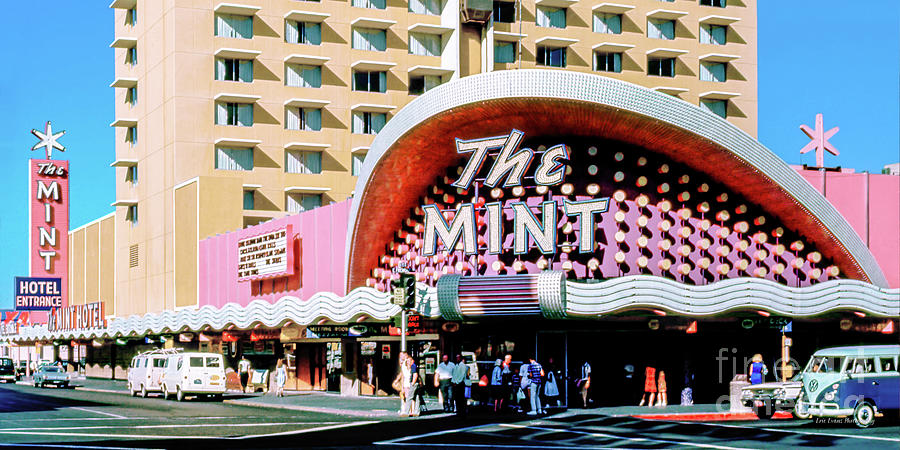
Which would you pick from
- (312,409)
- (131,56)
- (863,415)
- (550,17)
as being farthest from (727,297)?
(131,56)

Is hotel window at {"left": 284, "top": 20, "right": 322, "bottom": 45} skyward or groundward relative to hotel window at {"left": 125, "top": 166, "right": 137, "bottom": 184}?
skyward

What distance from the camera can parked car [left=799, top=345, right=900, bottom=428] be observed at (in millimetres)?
28375

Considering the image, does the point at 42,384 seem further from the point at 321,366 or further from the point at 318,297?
the point at 318,297

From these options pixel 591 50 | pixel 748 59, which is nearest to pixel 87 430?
pixel 591 50

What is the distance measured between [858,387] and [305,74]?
2101 inches

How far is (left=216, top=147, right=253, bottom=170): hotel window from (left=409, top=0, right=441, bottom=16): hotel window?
14421 mm

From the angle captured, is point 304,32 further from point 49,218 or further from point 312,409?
point 312,409

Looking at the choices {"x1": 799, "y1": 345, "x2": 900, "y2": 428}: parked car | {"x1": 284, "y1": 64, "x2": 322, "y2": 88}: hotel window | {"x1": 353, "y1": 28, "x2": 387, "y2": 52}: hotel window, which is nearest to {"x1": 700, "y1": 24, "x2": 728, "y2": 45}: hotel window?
{"x1": 353, "y1": 28, "x2": 387, "y2": 52}: hotel window

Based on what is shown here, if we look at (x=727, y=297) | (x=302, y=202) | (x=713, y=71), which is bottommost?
(x=727, y=297)

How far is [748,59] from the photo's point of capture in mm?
82062

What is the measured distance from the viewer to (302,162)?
7612 cm

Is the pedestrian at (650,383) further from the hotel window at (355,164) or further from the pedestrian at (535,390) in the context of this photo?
the hotel window at (355,164)

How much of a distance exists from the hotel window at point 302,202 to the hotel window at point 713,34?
28.5 m

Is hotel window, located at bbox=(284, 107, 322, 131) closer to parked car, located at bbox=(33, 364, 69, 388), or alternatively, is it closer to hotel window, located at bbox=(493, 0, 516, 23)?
hotel window, located at bbox=(493, 0, 516, 23)
